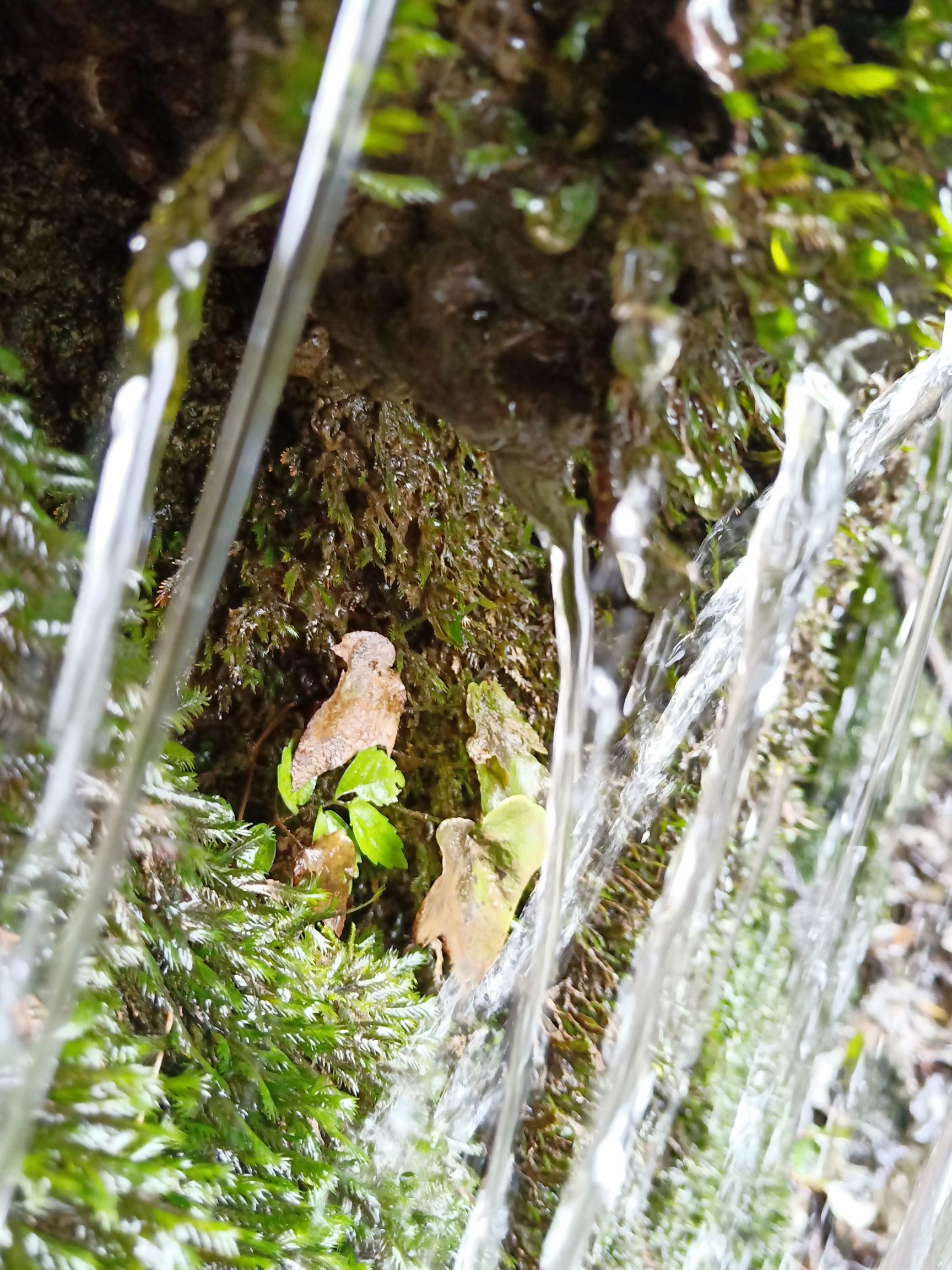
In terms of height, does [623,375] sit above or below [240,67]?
below

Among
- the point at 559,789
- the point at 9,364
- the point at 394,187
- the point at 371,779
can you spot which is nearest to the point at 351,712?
the point at 371,779

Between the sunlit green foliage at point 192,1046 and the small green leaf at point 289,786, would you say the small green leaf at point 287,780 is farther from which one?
the sunlit green foliage at point 192,1046

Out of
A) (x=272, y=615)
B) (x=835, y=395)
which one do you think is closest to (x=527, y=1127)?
(x=272, y=615)

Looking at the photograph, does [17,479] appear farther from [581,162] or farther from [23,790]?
[581,162]

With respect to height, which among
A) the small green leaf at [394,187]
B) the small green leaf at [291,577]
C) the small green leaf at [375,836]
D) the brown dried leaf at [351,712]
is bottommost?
the small green leaf at [375,836]

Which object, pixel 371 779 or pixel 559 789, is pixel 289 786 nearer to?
pixel 371 779

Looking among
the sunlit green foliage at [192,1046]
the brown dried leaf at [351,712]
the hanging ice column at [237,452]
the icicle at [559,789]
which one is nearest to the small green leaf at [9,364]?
the sunlit green foliage at [192,1046]
